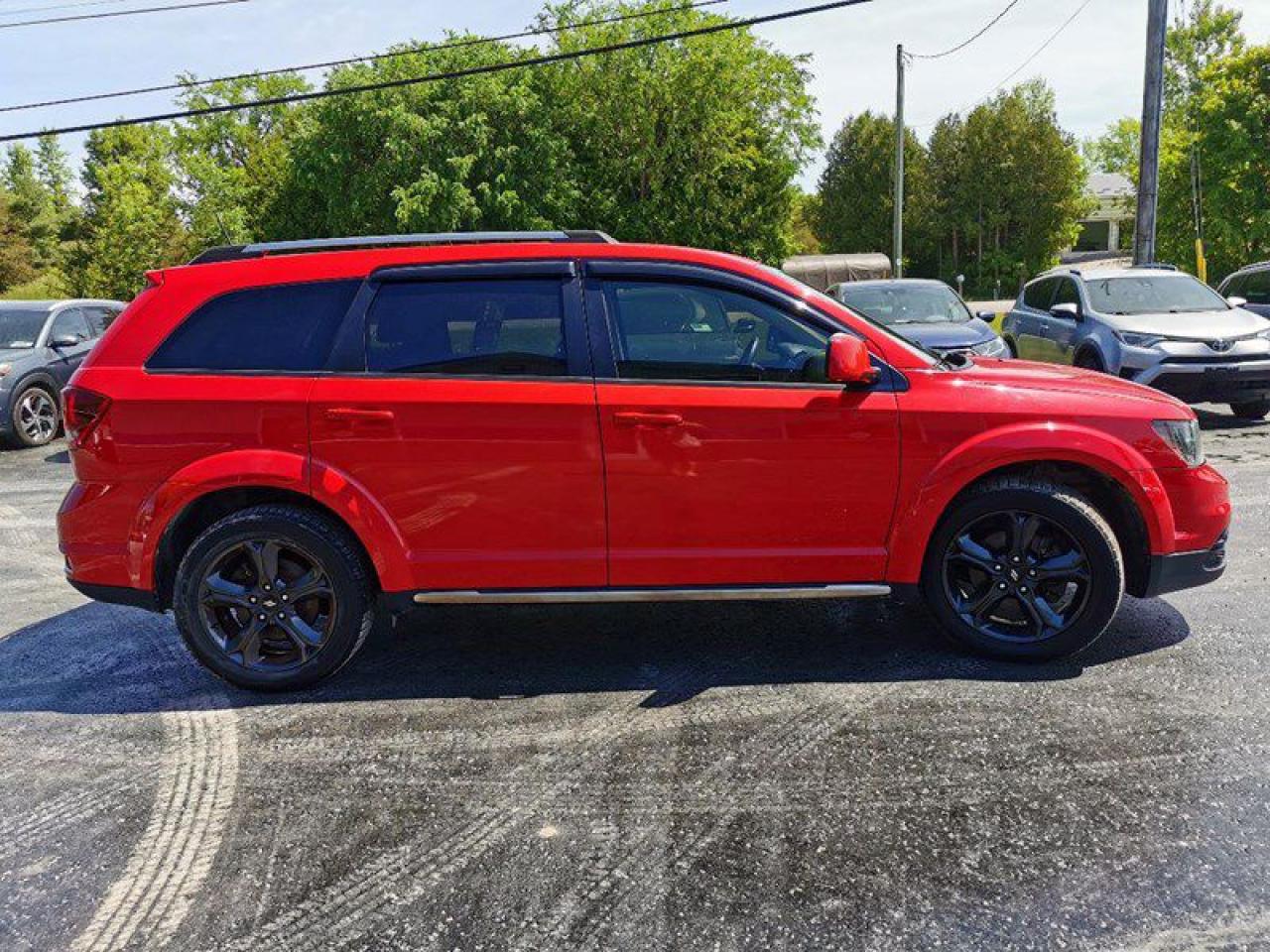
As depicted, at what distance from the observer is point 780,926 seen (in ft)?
8.20

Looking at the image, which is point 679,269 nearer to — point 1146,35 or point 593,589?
point 593,589

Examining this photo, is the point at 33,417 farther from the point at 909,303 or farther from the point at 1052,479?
the point at 1052,479

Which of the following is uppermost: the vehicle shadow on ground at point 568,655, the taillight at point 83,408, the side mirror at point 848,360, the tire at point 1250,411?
the side mirror at point 848,360

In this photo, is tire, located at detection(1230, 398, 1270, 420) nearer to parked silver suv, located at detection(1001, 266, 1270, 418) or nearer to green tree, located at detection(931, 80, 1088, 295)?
parked silver suv, located at detection(1001, 266, 1270, 418)

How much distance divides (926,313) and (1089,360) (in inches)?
75.4

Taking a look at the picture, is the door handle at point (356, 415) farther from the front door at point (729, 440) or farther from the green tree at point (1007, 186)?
the green tree at point (1007, 186)

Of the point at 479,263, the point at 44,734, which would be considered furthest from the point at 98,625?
the point at 479,263

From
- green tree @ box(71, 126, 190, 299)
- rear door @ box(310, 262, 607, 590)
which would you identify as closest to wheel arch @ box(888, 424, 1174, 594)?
rear door @ box(310, 262, 607, 590)

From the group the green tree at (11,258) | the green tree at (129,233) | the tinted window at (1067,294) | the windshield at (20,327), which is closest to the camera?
the tinted window at (1067,294)

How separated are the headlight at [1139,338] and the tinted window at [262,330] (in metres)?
8.47

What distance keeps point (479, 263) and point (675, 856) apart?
8.18 feet

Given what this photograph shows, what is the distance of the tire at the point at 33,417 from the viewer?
11523mm

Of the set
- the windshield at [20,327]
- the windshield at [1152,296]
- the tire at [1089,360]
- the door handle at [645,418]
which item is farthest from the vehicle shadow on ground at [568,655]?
the windshield at [20,327]

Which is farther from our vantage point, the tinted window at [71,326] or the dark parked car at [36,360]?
the tinted window at [71,326]
